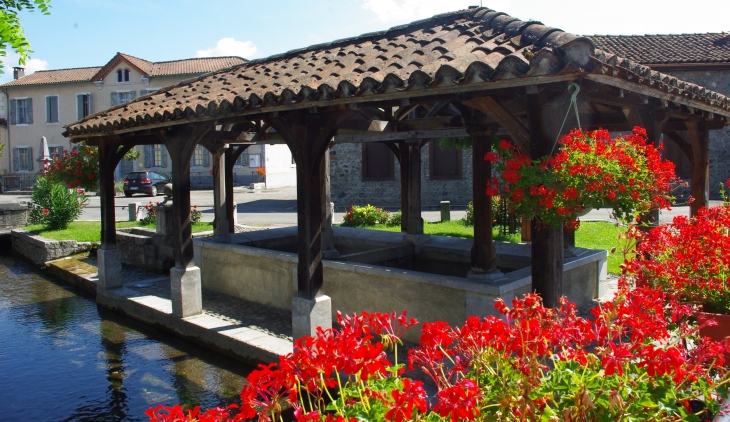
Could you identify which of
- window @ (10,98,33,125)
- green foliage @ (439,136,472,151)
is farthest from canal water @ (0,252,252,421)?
window @ (10,98,33,125)

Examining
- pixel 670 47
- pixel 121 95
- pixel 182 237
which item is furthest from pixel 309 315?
pixel 121 95

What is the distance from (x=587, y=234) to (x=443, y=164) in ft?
33.4

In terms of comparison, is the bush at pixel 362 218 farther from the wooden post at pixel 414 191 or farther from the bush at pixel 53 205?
the bush at pixel 53 205

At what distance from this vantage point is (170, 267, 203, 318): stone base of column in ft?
24.9

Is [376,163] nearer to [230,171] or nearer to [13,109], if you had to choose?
[230,171]

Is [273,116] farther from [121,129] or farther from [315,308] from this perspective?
[121,129]

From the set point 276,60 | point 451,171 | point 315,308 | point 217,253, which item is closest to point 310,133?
point 315,308

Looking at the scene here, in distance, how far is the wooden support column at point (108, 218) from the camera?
30.4ft

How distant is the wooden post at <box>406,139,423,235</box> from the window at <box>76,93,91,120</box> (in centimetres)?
3134

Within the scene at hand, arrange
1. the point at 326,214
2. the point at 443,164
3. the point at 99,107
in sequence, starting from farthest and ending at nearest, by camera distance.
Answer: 1. the point at 99,107
2. the point at 443,164
3. the point at 326,214

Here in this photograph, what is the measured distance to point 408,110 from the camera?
6.55 m

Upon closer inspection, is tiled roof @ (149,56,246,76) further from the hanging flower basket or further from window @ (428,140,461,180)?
the hanging flower basket

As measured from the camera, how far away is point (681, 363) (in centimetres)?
220

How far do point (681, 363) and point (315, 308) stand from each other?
4233 millimetres
